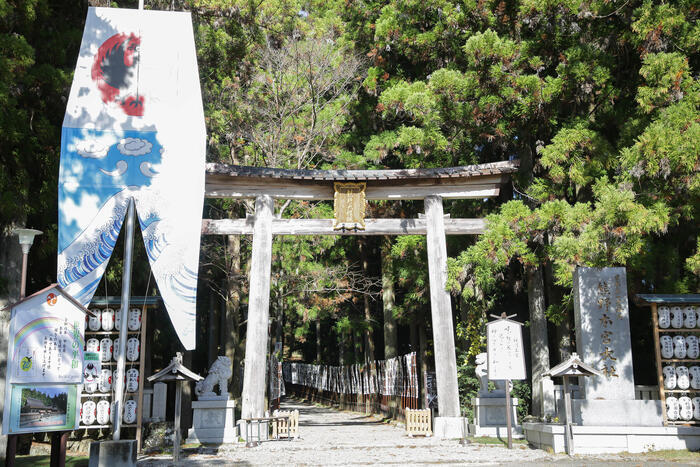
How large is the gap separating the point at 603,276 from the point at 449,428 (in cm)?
429

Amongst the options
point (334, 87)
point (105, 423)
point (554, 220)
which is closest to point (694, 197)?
point (554, 220)

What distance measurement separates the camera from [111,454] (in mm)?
8242

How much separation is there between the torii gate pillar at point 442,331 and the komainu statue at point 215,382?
172 inches

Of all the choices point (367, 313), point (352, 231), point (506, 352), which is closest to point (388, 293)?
point (367, 313)

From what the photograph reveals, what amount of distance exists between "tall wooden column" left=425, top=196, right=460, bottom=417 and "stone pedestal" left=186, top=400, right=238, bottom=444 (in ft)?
13.9

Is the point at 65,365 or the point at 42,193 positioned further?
the point at 42,193

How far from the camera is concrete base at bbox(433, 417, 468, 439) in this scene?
39.5 ft

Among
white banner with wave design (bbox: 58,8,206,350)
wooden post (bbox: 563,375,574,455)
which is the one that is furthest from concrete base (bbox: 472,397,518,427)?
white banner with wave design (bbox: 58,8,206,350)

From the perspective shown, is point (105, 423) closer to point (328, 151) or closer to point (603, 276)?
point (603, 276)

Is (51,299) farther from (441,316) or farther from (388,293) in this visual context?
(388,293)

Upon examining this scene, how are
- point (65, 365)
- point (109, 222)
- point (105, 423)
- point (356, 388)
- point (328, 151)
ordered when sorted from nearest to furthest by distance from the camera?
point (65, 365) < point (109, 222) < point (105, 423) < point (328, 151) < point (356, 388)

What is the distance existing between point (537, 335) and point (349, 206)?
4.91m

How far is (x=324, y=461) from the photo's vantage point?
928 centimetres

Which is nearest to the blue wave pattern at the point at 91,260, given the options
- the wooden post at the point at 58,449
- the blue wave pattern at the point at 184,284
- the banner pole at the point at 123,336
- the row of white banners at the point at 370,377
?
the banner pole at the point at 123,336
